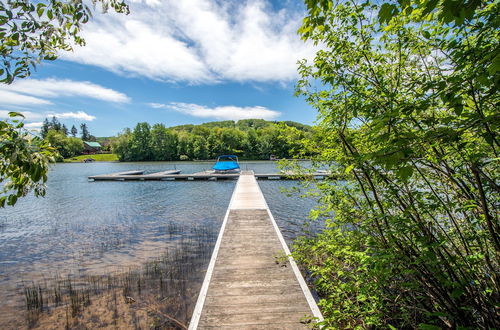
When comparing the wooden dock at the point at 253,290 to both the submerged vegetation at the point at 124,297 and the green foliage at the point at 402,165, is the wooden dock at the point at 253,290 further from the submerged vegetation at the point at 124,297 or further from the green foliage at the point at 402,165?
the submerged vegetation at the point at 124,297

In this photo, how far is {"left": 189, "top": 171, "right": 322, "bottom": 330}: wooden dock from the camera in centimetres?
303

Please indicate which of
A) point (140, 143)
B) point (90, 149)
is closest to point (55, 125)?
point (90, 149)

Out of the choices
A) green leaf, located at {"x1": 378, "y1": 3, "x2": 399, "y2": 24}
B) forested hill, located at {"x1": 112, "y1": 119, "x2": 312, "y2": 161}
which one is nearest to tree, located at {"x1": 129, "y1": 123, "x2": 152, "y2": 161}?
forested hill, located at {"x1": 112, "y1": 119, "x2": 312, "y2": 161}

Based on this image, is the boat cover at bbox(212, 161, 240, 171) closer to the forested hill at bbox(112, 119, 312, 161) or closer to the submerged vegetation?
the submerged vegetation

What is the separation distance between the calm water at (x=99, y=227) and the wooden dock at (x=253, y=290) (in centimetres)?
162

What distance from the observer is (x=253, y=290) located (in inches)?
145

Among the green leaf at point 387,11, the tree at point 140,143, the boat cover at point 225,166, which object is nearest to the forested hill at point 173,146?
the tree at point 140,143

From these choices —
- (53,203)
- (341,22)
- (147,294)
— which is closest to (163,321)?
(147,294)

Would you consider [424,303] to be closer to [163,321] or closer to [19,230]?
[163,321]

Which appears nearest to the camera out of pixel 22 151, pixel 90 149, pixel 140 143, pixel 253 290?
pixel 22 151

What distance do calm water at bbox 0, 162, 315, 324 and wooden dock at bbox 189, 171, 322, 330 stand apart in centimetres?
162

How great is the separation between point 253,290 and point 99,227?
27.2ft

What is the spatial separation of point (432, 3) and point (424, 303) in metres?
2.86

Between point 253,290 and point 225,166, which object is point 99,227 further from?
point 225,166
